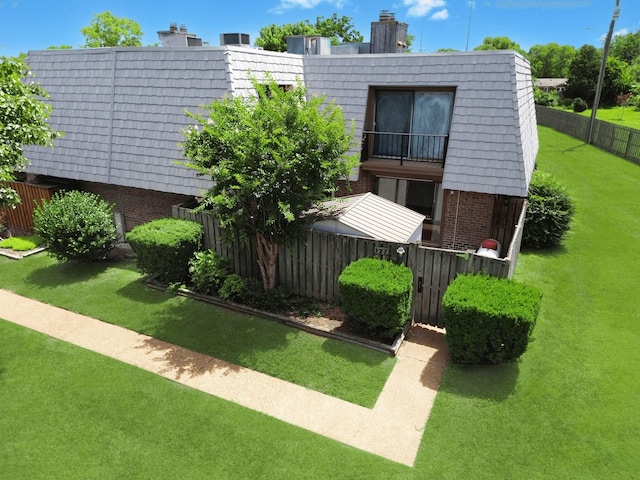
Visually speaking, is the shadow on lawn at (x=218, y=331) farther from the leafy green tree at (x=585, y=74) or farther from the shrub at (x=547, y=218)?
the leafy green tree at (x=585, y=74)

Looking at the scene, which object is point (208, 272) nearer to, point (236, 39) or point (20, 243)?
point (20, 243)

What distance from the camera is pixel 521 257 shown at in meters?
12.8

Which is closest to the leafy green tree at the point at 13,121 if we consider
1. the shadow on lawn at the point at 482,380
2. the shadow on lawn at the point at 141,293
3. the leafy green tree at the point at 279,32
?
the shadow on lawn at the point at 141,293

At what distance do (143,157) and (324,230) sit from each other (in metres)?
6.56

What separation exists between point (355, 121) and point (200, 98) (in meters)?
4.37

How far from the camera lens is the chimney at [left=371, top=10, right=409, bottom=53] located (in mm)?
15828

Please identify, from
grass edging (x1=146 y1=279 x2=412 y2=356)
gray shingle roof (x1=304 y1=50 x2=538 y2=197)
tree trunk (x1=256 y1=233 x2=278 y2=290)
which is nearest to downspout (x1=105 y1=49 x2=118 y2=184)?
grass edging (x1=146 y1=279 x2=412 y2=356)

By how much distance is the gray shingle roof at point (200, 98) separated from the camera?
458 inches

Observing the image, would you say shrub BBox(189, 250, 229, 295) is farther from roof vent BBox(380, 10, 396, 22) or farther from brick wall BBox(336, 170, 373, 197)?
roof vent BBox(380, 10, 396, 22)

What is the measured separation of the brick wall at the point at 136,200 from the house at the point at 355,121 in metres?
0.04

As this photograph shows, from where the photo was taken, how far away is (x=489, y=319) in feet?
23.6

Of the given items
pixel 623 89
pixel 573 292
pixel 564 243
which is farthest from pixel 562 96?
pixel 573 292

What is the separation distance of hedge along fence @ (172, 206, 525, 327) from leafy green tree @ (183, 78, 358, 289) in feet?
2.75

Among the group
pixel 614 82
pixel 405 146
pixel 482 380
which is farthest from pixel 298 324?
pixel 614 82
